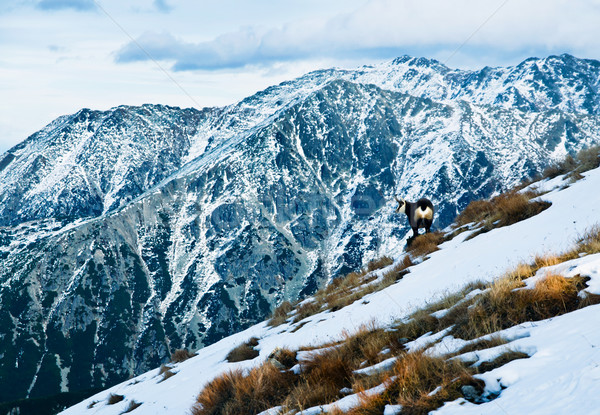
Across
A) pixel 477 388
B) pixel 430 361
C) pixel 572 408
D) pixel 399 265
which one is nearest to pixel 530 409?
pixel 572 408

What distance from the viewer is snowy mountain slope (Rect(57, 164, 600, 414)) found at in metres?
4.63

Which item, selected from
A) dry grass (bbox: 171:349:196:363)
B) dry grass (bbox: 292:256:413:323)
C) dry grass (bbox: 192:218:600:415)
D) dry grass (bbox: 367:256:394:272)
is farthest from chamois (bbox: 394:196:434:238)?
dry grass (bbox: 192:218:600:415)

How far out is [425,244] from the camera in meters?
18.4

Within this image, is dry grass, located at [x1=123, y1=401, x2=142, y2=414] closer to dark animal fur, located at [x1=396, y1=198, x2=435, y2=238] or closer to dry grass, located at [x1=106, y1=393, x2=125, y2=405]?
dry grass, located at [x1=106, y1=393, x2=125, y2=405]

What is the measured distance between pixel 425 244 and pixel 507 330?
1226 centimetres

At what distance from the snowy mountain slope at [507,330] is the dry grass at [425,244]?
0.61 metres

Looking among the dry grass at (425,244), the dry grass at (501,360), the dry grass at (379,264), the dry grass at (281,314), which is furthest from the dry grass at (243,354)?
the dry grass at (379,264)

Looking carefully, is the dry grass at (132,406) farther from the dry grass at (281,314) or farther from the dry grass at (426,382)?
the dry grass at (426,382)

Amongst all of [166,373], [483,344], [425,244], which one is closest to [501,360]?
[483,344]

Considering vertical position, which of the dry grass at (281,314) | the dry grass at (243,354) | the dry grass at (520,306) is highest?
the dry grass at (520,306)

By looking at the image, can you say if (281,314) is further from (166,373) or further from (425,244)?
(425,244)

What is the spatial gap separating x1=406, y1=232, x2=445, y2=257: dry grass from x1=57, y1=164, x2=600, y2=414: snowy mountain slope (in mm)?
613

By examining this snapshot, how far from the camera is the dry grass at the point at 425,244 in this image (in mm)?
17250

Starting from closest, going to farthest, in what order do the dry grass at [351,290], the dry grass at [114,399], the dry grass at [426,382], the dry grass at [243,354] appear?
the dry grass at [426,382], the dry grass at [243,354], the dry grass at [114,399], the dry grass at [351,290]
